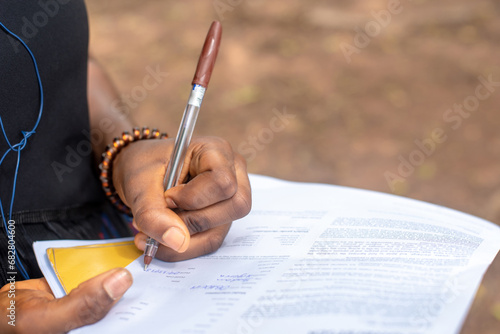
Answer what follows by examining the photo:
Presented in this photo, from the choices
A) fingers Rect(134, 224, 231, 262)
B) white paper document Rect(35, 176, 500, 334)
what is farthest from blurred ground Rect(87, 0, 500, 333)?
fingers Rect(134, 224, 231, 262)

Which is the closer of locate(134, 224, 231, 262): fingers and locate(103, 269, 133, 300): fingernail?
locate(103, 269, 133, 300): fingernail

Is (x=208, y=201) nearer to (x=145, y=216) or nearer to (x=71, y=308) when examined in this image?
(x=145, y=216)

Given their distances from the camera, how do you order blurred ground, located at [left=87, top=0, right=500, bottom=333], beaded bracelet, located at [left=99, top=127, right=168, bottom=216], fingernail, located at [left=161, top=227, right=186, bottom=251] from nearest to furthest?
fingernail, located at [left=161, top=227, right=186, bottom=251] < beaded bracelet, located at [left=99, top=127, right=168, bottom=216] < blurred ground, located at [left=87, top=0, right=500, bottom=333]

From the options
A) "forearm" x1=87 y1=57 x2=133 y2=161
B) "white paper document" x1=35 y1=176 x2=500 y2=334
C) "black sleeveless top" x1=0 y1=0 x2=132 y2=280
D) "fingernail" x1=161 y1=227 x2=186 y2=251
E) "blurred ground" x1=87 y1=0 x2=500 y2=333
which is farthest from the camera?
"blurred ground" x1=87 y1=0 x2=500 y2=333

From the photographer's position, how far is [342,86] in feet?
10.4

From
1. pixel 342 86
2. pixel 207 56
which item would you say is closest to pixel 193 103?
pixel 207 56

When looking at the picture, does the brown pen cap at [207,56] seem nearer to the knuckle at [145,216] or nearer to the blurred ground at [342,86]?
the knuckle at [145,216]

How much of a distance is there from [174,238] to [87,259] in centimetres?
17

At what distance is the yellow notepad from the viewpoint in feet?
2.52

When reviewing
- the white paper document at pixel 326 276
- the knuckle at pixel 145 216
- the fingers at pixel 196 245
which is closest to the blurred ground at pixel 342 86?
the white paper document at pixel 326 276

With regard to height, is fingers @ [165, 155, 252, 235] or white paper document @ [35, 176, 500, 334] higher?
fingers @ [165, 155, 252, 235]

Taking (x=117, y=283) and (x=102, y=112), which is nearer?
(x=117, y=283)

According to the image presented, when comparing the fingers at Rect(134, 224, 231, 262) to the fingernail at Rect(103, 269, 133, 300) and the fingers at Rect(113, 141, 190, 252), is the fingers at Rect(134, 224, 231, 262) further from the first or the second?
the fingernail at Rect(103, 269, 133, 300)

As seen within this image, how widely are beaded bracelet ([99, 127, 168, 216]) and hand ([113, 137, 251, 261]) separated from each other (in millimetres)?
98
